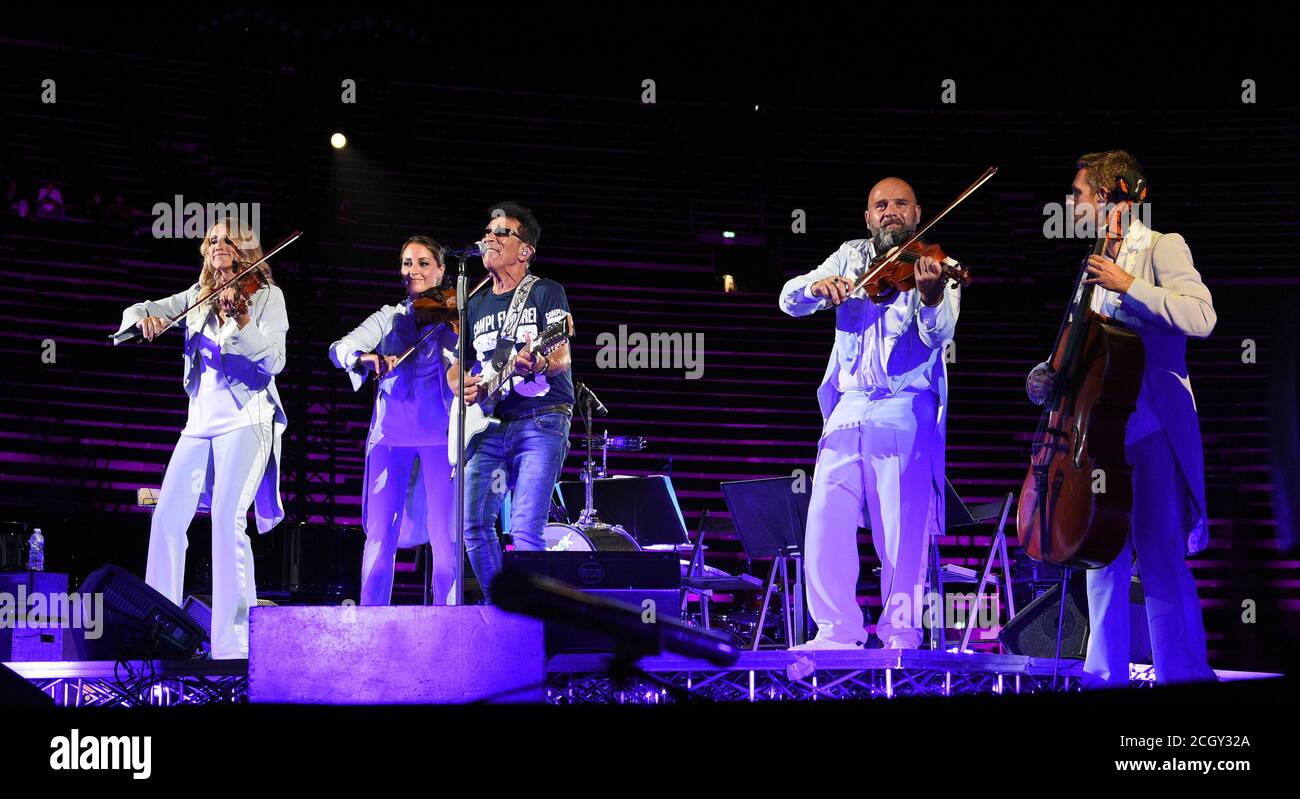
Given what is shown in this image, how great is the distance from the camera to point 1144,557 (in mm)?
3959

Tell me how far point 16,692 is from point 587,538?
454 centimetres

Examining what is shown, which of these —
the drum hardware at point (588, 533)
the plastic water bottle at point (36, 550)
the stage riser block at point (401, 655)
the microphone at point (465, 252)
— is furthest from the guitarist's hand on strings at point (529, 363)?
the plastic water bottle at point (36, 550)

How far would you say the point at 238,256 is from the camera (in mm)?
5598

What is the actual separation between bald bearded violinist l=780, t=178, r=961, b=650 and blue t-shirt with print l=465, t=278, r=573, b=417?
98cm

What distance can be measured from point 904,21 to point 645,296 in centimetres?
275

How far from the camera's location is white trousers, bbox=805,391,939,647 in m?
4.70

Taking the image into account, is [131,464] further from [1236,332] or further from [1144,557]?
[1236,332]

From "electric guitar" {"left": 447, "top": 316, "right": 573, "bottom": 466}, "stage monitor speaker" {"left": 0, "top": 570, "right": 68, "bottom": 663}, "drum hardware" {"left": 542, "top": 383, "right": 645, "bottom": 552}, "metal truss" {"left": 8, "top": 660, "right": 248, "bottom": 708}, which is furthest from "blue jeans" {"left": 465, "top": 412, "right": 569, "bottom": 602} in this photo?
"stage monitor speaker" {"left": 0, "top": 570, "right": 68, "bottom": 663}

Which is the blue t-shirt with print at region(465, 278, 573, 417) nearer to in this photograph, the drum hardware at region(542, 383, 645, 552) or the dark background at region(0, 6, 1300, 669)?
the drum hardware at region(542, 383, 645, 552)

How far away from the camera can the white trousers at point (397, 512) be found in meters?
5.52

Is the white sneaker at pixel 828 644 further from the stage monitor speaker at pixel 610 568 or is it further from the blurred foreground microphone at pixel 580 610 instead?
the blurred foreground microphone at pixel 580 610

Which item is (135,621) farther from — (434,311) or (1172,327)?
(1172,327)
